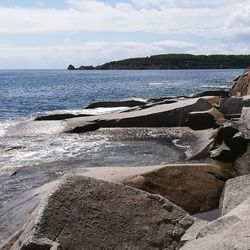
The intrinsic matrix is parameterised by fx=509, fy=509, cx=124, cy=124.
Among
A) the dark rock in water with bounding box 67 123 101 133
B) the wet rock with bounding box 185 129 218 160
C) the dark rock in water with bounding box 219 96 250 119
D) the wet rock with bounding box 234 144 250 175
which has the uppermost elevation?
the dark rock in water with bounding box 219 96 250 119

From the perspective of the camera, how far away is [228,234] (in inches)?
211

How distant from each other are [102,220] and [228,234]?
71.9 inches

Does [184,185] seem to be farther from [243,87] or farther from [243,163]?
[243,87]

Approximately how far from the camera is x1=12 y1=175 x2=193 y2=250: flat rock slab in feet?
20.3

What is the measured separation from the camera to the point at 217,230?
576 centimetres

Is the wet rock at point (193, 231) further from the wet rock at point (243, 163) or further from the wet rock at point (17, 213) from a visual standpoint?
the wet rock at point (243, 163)

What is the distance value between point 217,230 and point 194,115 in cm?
1511

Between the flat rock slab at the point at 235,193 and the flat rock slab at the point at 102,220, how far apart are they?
0.60 meters

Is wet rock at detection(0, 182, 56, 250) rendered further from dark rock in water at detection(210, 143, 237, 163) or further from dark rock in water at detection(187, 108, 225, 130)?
dark rock in water at detection(187, 108, 225, 130)

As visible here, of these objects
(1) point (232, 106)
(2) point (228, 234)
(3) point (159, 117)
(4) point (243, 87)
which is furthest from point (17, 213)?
(4) point (243, 87)

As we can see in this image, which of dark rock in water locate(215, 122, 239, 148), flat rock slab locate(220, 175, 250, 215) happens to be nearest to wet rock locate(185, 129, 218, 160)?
dark rock in water locate(215, 122, 239, 148)

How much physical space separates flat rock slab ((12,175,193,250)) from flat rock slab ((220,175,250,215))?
0.60 metres

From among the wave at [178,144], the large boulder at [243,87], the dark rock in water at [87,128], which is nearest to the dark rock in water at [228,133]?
the wave at [178,144]

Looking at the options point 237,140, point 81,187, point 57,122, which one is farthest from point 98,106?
point 81,187
